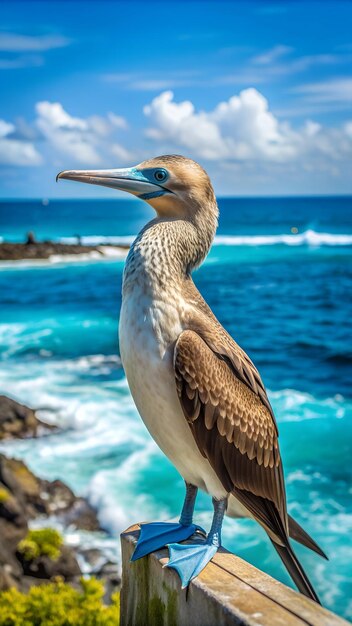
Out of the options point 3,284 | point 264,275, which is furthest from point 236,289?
point 3,284

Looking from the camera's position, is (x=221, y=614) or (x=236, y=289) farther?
(x=236, y=289)

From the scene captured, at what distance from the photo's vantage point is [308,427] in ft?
52.0

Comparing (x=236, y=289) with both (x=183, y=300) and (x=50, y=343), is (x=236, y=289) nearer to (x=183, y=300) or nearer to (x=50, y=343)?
(x=50, y=343)

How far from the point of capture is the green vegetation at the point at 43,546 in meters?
9.59

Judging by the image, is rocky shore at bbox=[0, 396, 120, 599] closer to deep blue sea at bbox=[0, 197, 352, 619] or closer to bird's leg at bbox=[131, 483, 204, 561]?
deep blue sea at bbox=[0, 197, 352, 619]

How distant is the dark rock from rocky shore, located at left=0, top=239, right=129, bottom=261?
101 ft

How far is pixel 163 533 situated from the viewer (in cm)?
300

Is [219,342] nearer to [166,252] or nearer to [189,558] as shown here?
[166,252]

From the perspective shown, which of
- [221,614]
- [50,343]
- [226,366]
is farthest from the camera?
[50,343]

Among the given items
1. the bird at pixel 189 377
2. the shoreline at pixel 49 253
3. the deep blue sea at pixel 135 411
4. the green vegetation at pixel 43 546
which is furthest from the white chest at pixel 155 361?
the shoreline at pixel 49 253

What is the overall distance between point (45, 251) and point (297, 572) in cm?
4451

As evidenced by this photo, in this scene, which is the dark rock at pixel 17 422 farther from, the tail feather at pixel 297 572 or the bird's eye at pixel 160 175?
the bird's eye at pixel 160 175

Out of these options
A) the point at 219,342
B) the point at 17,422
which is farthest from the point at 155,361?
the point at 17,422

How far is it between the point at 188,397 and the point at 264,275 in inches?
1532
